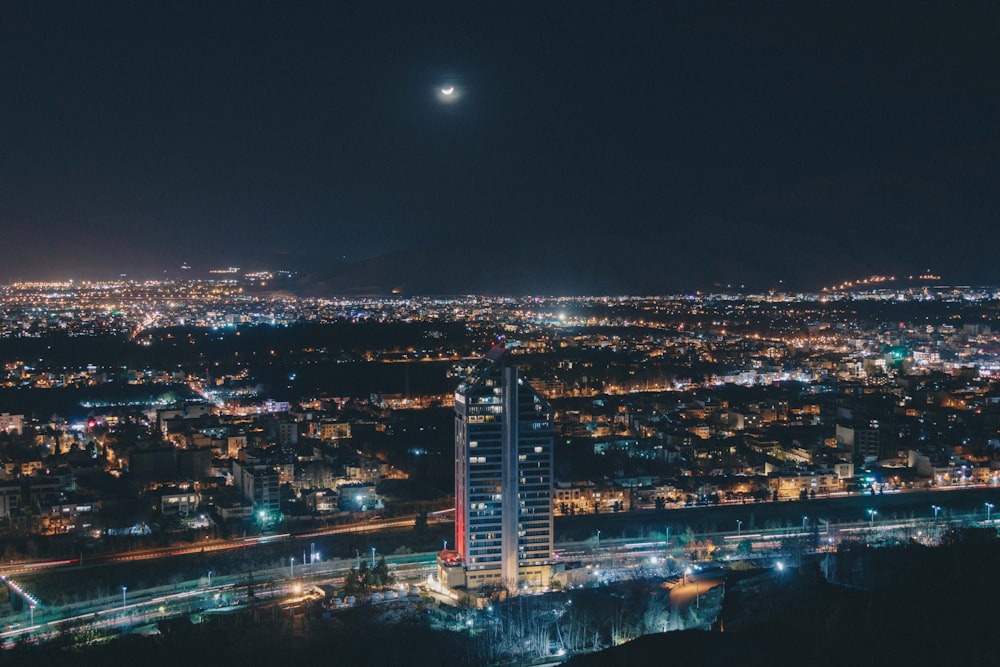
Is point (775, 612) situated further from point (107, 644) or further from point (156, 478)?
point (156, 478)

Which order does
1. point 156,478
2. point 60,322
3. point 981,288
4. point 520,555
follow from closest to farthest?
point 520,555, point 156,478, point 60,322, point 981,288

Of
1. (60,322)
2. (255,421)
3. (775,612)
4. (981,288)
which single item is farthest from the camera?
(981,288)

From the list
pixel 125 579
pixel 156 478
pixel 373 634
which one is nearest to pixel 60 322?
pixel 156 478

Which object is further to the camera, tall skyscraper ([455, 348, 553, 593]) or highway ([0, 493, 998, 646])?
tall skyscraper ([455, 348, 553, 593])

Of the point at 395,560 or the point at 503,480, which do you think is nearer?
the point at 503,480

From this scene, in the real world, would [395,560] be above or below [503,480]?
below

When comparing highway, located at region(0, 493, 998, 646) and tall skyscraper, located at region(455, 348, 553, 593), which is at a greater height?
tall skyscraper, located at region(455, 348, 553, 593)

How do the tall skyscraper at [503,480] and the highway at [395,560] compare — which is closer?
the highway at [395,560]

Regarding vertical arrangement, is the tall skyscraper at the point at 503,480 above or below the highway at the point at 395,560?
above
